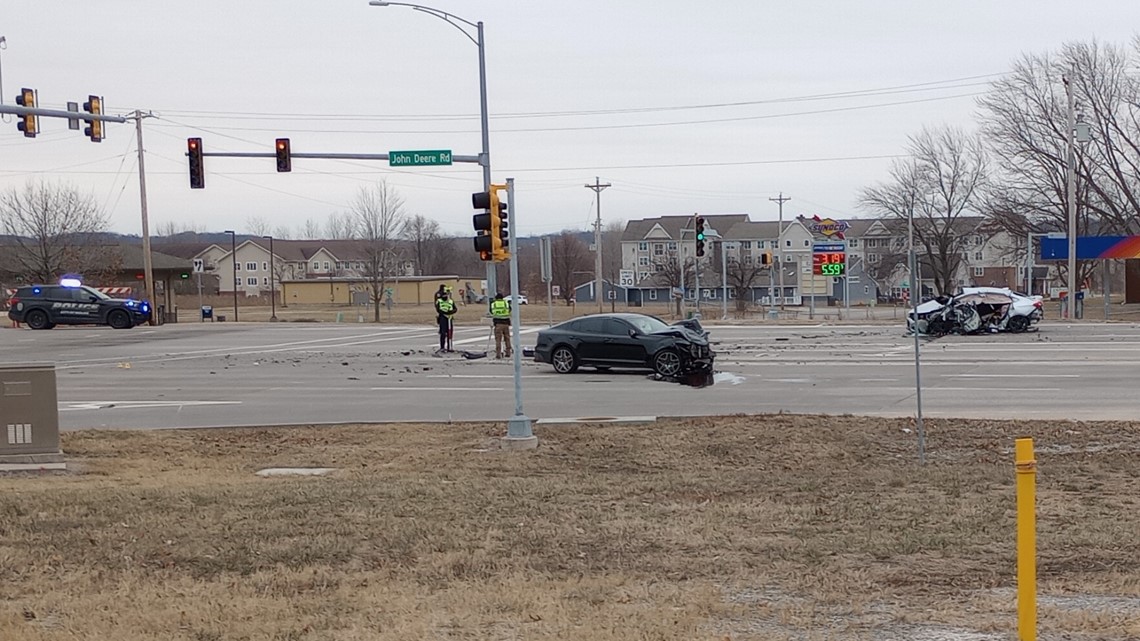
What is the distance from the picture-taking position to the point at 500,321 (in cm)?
3064

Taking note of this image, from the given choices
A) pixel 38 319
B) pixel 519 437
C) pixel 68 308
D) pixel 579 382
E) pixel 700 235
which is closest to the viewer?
pixel 519 437

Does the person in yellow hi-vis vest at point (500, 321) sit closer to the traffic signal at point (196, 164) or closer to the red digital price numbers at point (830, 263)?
the traffic signal at point (196, 164)

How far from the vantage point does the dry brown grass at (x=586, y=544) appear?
583cm

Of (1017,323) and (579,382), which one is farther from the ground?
(1017,323)

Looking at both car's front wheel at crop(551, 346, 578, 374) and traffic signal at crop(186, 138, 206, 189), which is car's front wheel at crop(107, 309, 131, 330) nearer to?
traffic signal at crop(186, 138, 206, 189)

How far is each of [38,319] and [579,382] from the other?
34107 mm

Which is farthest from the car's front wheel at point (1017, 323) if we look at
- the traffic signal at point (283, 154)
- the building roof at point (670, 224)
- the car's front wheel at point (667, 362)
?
the building roof at point (670, 224)

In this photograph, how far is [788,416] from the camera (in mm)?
15250

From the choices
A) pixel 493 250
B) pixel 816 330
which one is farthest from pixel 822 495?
pixel 816 330

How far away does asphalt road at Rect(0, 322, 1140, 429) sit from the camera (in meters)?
17.7

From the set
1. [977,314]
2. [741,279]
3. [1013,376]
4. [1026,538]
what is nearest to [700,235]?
[977,314]

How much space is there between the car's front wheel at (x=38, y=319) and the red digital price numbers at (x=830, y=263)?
32366 millimetres

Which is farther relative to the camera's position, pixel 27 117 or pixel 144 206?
pixel 144 206

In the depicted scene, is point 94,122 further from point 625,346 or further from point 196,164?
point 625,346
